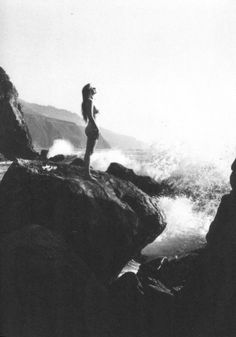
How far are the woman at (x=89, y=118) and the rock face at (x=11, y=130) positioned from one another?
57468 mm

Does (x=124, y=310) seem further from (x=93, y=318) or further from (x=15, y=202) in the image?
(x=15, y=202)

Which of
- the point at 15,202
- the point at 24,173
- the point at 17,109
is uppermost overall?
the point at 17,109

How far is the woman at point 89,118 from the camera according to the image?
1048 centimetres

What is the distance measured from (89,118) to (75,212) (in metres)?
2.53

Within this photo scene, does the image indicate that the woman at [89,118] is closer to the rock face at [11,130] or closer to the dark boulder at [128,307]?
the dark boulder at [128,307]

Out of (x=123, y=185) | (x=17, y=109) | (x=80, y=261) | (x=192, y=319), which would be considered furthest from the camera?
(x=17, y=109)

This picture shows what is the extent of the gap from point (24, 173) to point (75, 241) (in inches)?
84.1

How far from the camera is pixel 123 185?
11117 millimetres

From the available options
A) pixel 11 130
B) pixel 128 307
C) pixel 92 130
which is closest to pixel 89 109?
pixel 92 130

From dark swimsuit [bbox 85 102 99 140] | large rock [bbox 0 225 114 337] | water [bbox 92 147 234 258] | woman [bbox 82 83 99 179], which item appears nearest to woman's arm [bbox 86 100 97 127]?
woman [bbox 82 83 99 179]

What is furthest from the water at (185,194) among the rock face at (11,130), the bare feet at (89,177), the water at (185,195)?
the rock face at (11,130)

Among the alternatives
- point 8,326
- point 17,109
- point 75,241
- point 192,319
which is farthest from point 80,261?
point 17,109

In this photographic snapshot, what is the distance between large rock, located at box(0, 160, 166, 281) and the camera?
9.82m

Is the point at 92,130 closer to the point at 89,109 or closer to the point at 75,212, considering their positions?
the point at 89,109
